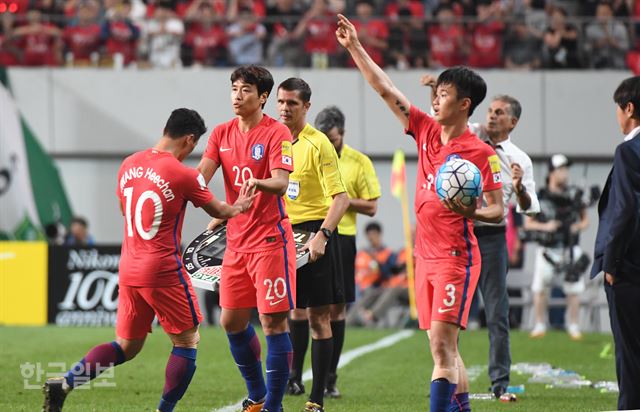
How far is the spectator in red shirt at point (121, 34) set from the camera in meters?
21.4

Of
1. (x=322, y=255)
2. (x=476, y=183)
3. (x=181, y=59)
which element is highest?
(x=181, y=59)

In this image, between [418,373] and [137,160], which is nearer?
[137,160]

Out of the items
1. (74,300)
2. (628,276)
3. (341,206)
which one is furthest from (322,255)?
(74,300)

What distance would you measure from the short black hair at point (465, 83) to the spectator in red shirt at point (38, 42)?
1569 cm

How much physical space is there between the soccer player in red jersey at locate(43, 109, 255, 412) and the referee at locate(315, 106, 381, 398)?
8.87ft

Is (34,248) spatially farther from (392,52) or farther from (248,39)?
(392,52)

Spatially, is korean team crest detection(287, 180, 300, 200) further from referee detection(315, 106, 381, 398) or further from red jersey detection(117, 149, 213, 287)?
red jersey detection(117, 149, 213, 287)

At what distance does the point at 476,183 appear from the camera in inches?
272

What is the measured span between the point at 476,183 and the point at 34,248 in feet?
43.5

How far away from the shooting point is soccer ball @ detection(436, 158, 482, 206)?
22.4ft

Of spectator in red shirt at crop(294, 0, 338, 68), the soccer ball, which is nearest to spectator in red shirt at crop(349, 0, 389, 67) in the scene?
spectator in red shirt at crop(294, 0, 338, 68)

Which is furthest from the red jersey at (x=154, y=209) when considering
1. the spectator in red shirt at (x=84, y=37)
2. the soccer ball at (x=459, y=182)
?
the spectator in red shirt at (x=84, y=37)

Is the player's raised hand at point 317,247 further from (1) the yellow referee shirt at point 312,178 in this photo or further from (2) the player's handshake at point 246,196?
(2) the player's handshake at point 246,196

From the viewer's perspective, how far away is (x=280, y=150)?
7832mm
